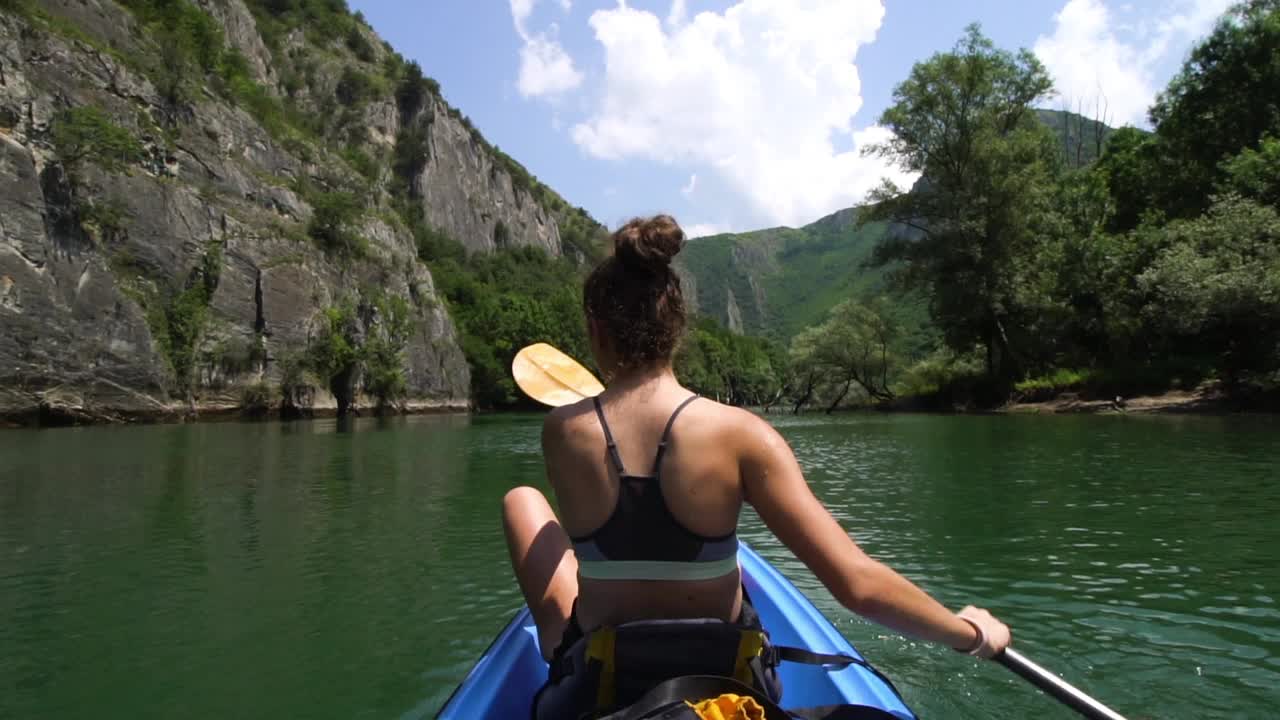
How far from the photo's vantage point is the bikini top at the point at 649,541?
1.75 metres

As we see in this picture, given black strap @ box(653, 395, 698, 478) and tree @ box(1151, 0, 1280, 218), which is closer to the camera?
black strap @ box(653, 395, 698, 478)

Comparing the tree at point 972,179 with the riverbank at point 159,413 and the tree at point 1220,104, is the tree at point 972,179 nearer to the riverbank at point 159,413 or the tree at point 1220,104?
the tree at point 1220,104

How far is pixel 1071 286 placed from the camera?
3077cm

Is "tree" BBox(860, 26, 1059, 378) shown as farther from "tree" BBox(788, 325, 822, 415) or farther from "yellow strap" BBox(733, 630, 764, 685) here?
"yellow strap" BBox(733, 630, 764, 685)

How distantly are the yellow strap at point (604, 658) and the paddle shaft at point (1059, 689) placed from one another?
1.03m

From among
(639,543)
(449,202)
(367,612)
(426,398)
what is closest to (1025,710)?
(639,543)

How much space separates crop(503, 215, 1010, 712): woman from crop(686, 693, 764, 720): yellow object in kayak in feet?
0.65

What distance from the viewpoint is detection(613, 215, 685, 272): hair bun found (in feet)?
6.24

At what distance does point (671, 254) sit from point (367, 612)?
4508 millimetres

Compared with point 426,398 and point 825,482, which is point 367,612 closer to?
point 825,482

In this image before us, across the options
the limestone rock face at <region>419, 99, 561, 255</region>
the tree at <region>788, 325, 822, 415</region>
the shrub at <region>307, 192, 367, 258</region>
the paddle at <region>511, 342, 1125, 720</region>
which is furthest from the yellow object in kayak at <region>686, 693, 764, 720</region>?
the limestone rock face at <region>419, 99, 561, 255</region>

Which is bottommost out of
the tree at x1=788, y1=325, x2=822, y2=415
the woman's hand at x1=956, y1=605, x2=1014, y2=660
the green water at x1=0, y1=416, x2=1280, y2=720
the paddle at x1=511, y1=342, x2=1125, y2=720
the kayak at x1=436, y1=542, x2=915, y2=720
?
the green water at x1=0, y1=416, x2=1280, y2=720

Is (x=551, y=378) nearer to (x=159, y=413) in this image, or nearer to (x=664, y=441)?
(x=664, y=441)

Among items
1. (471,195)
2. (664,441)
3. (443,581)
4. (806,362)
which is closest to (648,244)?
(664,441)
